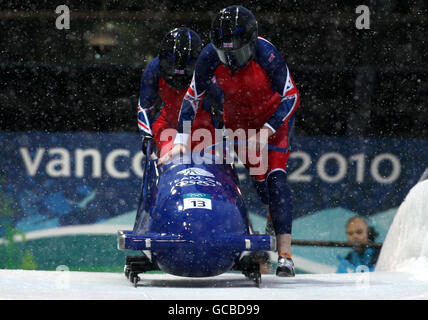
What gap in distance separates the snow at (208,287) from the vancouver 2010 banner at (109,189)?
239cm

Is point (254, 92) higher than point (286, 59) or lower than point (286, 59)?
lower

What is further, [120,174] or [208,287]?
[120,174]

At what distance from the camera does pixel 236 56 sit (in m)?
3.32

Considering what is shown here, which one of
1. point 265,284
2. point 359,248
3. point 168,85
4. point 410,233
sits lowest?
point 359,248

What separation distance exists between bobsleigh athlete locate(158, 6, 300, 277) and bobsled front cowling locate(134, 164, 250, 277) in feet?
1.00

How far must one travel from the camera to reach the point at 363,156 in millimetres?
6164

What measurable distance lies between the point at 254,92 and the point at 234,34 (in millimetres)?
431

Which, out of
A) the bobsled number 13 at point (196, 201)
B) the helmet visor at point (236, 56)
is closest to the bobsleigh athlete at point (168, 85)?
the helmet visor at point (236, 56)

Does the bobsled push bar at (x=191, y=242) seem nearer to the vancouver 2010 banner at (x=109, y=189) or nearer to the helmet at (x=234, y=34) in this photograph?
the helmet at (x=234, y=34)

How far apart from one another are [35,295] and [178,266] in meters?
0.68

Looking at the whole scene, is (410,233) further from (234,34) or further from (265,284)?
(234,34)

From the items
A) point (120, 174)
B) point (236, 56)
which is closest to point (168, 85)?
point (236, 56)
